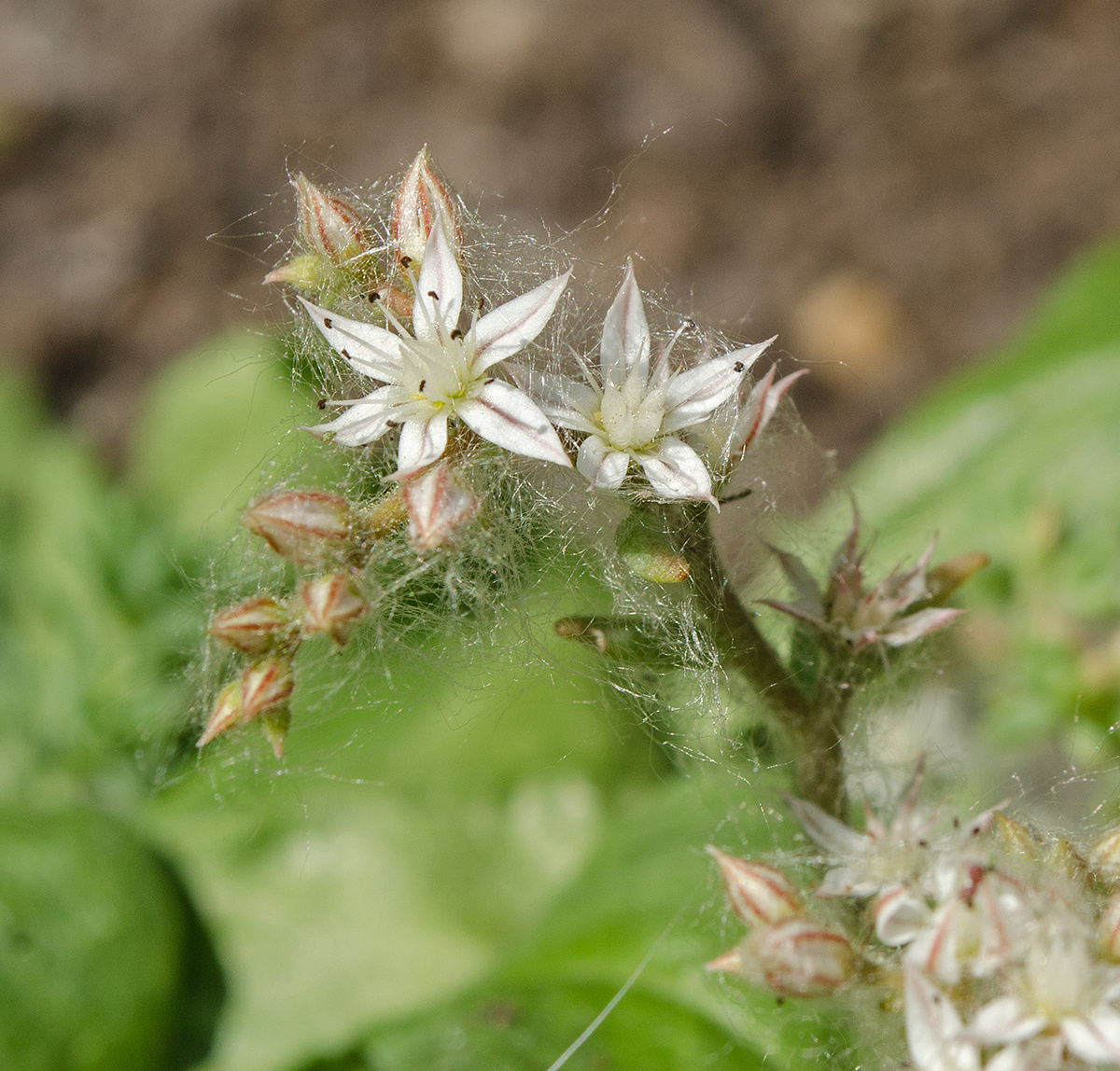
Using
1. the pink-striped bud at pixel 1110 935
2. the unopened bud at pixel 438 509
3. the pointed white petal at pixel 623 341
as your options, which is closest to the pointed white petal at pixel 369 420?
the unopened bud at pixel 438 509

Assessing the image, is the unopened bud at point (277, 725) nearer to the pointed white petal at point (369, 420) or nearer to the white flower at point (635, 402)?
the pointed white petal at point (369, 420)

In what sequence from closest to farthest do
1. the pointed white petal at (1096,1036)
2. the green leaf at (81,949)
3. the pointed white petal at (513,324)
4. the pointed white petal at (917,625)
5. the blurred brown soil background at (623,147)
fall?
the pointed white petal at (1096,1036)
the pointed white petal at (513,324)
the pointed white petal at (917,625)
the green leaf at (81,949)
the blurred brown soil background at (623,147)

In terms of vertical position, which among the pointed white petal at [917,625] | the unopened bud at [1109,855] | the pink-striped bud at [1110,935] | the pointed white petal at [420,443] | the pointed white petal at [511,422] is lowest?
the unopened bud at [1109,855]

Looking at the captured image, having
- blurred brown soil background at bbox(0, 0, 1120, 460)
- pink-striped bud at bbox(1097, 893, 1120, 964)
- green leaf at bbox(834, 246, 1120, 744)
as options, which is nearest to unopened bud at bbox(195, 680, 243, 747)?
pink-striped bud at bbox(1097, 893, 1120, 964)

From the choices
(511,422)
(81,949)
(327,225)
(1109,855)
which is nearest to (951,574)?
(1109,855)

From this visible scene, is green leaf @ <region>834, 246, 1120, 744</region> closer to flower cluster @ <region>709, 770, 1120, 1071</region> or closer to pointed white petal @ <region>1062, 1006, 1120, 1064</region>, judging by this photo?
flower cluster @ <region>709, 770, 1120, 1071</region>

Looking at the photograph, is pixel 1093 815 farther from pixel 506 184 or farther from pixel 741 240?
pixel 506 184
